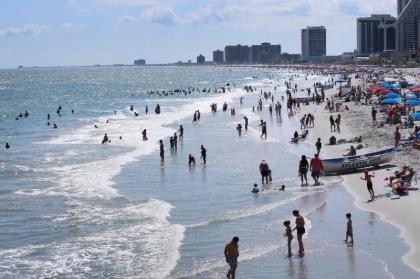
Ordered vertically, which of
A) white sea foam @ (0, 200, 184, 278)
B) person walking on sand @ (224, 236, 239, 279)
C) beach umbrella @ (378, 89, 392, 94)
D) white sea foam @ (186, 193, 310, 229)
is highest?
beach umbrella @ (378, 89, 392, 94)

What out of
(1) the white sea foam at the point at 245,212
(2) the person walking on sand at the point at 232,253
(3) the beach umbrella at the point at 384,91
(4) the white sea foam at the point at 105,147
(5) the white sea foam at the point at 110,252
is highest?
(3) the beach umbrella at the point at 384,91

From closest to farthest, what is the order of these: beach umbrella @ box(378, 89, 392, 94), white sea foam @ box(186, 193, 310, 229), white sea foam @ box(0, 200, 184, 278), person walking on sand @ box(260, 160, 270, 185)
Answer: white sea foam @ box(0, 200, 184, 278) → white sea foam @ box(186, 193, 310, 229) → person walking on sand @ box(260, 160, 270, 185) → beach umbrella @ box(378, 89, 392, 94)

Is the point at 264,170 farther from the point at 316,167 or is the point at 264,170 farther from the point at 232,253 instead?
the point at 232,253

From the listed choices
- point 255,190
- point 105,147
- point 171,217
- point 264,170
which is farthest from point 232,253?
point 105,147

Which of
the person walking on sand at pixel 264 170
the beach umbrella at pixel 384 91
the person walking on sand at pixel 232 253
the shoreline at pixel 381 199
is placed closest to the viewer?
the person walking on sand at pixel 232 253

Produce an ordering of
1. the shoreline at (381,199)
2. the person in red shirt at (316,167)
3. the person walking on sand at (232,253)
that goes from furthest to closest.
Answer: the person in red shirt at (316,167)
the shoreline at (381,199)
the person walking on sand at (232,253)

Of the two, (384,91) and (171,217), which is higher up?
(384,91)

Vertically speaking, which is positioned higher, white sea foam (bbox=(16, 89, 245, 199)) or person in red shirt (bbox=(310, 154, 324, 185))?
person in red shirt (bbox=(310, 154, 324, 185))

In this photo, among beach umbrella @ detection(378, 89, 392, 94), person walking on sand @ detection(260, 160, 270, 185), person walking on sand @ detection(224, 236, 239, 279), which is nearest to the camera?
person walking on sand @ detection(224, 236, 239, 279)

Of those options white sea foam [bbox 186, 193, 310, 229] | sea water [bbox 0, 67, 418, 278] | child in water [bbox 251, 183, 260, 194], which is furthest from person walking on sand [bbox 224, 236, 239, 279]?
child in water [bbox 251, 183, 260, 194]

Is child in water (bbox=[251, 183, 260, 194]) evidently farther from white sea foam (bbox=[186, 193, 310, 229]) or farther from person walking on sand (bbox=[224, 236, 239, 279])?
person walking on sand (bbox=[224, 236, 239, 279])

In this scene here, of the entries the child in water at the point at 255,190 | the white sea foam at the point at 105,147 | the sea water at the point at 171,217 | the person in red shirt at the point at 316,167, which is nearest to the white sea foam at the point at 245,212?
the sea water at the point at 171,217

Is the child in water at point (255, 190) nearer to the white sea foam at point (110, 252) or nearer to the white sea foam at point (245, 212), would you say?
the white sea foam at point (245, 212)

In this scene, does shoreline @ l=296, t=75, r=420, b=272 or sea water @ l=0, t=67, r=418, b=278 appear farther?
shoreline @ l=296, t=75, r=420, b=272
